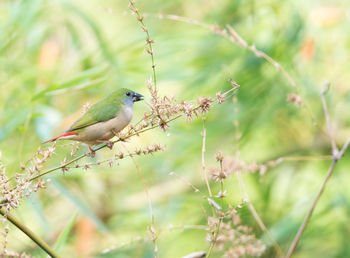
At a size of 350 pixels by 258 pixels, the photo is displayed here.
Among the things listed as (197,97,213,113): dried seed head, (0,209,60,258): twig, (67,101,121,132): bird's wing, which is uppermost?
(67,101,121,132): bird's wing

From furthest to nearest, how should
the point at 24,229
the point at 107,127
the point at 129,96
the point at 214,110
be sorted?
the point at 214,110 → the point at 129,96 → the point at 107,127 → the point at 24,229

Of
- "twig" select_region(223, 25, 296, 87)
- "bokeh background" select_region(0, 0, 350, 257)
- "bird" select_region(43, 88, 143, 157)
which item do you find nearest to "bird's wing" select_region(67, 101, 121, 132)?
"bird" select_region(43, 88, 143, 157)

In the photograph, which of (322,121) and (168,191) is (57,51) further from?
(322,121)

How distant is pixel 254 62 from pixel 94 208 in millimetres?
1467

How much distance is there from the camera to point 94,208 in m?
3.72

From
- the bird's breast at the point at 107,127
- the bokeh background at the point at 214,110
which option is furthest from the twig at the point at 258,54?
the bokeh background at the point at 214,110

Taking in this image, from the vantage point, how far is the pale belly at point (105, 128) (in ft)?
6.38

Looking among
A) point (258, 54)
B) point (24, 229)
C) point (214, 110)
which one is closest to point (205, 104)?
point (24, 229)

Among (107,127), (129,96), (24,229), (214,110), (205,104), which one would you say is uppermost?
(214,110)

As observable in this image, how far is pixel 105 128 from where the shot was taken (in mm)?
1952

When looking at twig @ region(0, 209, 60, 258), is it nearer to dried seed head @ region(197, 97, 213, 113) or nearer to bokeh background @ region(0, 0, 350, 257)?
dried seed head @ region(197, 97, 213, 113)

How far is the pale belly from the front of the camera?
194 cm

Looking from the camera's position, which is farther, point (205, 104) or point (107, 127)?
point (107, 127)

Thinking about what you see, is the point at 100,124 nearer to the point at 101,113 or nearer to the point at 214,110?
the point at 101,113
